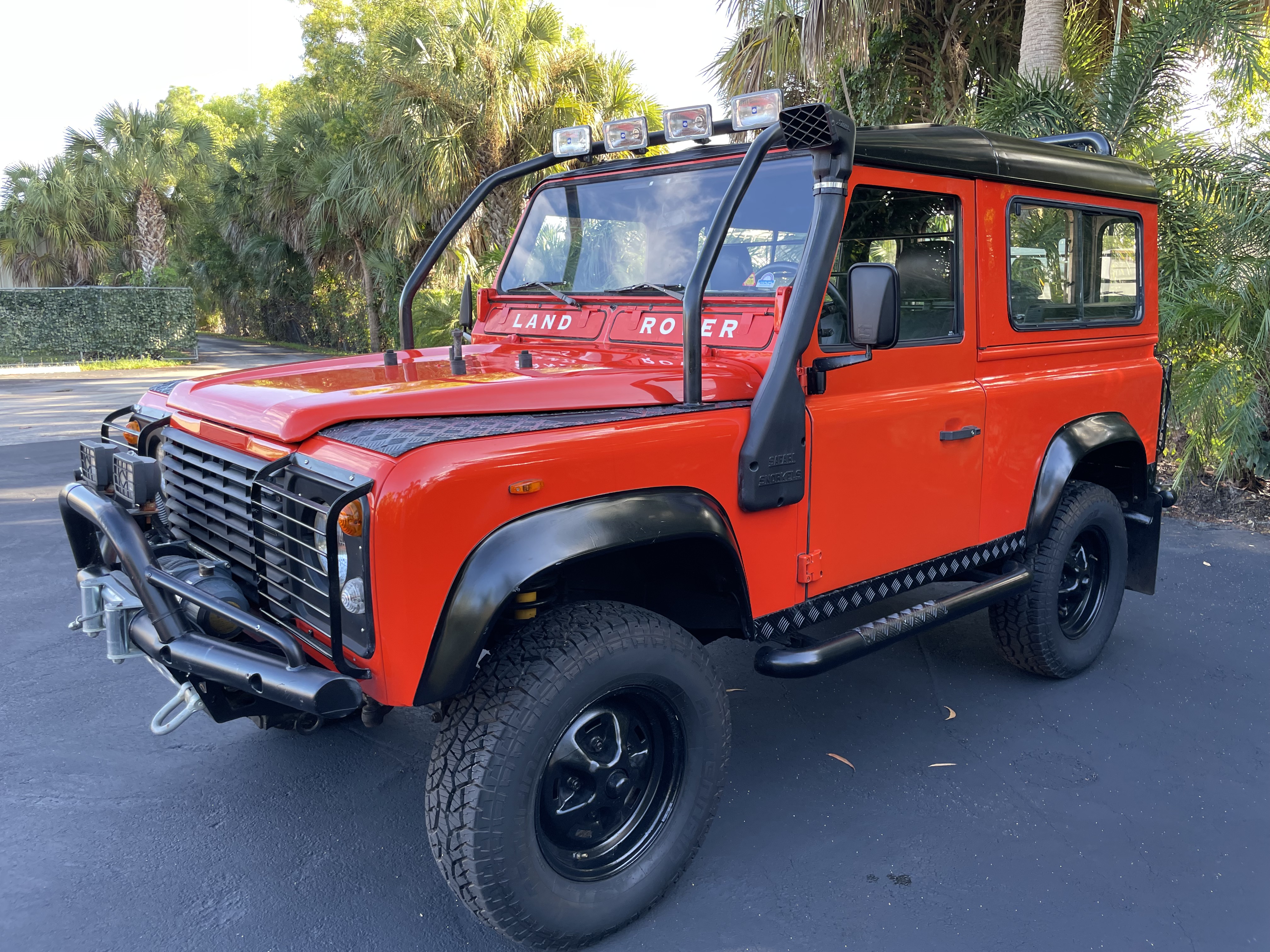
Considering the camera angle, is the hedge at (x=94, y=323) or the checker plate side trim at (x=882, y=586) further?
the hedge at (x=94, y=323)

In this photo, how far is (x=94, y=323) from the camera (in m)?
21.9

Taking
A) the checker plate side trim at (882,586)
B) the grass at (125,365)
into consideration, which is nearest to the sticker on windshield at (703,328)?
the checker plate side trim at (882,586)

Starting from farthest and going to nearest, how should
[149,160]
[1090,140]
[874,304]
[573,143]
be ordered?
[149,160], [1090,140], [573,143], [874,304]

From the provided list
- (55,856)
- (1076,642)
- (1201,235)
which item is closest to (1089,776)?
(1076,642)

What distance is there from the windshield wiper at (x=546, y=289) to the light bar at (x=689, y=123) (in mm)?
800

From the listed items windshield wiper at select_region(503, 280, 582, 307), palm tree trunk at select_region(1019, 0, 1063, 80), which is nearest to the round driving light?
windshield wiper at select_region(503, 280, 582, 307)

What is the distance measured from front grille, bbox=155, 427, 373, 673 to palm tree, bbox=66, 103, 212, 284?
2874 centimetres

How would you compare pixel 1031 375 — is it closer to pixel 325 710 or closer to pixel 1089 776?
pixel 1089 776

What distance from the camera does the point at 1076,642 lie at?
4.38 m

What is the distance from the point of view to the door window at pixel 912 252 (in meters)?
3.15

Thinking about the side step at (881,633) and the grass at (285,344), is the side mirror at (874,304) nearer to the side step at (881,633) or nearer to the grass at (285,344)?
the side step at (881,633)

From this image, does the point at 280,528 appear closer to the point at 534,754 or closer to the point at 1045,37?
the point at 534,754

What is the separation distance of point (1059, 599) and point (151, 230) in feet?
102

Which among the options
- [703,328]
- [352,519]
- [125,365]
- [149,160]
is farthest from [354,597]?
[149,160]
